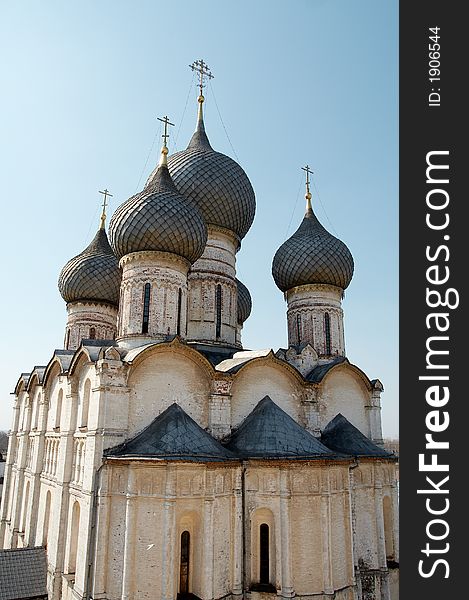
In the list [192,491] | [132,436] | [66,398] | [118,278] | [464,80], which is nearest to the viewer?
[464,80]

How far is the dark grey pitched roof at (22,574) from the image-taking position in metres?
11.9

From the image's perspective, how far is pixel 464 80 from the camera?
537cm

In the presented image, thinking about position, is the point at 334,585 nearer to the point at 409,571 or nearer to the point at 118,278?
the point at 409,571

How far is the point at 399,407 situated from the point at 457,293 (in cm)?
131

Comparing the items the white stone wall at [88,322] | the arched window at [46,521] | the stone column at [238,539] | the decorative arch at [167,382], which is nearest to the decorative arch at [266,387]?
the decorative arch at [167,382]

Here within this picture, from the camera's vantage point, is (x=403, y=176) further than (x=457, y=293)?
Yes

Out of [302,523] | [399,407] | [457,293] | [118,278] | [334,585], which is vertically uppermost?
[118,278]

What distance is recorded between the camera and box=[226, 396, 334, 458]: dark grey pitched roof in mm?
11070

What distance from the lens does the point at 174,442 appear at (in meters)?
10.6

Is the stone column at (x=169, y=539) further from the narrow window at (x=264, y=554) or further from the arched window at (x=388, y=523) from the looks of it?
the arched window at (x=388, y=523)

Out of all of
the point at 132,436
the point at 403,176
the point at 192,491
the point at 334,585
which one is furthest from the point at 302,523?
the point at 403,176

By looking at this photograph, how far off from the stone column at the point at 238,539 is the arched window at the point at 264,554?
435mm

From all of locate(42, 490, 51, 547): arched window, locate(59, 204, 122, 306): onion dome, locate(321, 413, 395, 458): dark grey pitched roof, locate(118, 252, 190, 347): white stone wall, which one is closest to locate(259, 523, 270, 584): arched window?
locate(321, 413, 395, 458): dark grey pitched roof

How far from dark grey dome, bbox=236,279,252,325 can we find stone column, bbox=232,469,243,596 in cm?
1247
